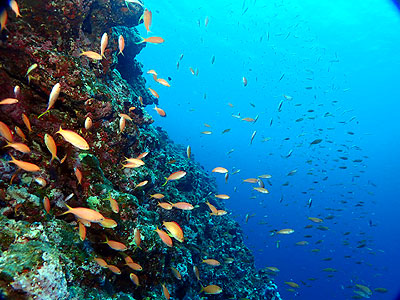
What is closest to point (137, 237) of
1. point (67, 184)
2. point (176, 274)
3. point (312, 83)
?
point (67, 184)

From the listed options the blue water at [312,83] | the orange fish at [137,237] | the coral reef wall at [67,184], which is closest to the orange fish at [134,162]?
the coral reef wall at [67,184]

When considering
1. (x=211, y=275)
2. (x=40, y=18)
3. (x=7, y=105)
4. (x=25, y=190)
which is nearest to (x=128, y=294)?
(x=25, y=190)

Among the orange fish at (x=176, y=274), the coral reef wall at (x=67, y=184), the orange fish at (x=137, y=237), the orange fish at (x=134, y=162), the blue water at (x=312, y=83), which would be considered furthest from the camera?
the blue water at (x=312, y=83)

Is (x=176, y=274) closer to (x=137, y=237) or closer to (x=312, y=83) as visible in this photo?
(x=137, y=237)

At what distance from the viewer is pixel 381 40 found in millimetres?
32844

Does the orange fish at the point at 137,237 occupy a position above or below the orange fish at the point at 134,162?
below

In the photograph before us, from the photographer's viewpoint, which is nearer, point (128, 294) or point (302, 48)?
point (128, 294)

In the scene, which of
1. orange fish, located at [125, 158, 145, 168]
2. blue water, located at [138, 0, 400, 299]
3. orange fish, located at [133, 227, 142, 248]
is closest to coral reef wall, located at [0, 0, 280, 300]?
orange fish, located at [133, 227, 142, 248]

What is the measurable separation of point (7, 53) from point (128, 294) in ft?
16.1

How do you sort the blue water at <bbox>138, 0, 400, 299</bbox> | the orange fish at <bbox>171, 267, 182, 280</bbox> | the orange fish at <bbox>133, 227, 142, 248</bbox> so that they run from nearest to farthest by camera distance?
the orange fish at <bbox>133, 227, 142, 248</bbox>
the orange fish at <bbox>171, 267, 182, 280</bbox>
the blue water at <bbox>138, 0, 400, 299</bbox>

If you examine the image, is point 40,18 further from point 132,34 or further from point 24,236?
point 132,34

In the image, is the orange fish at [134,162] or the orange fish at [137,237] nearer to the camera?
the orange fish at [137,237]

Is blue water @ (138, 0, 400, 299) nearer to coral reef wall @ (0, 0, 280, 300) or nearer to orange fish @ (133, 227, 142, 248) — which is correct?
coral reef wall @ (0, 0, 280, 300)

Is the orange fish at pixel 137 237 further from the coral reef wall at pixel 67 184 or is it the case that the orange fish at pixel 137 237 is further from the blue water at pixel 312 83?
the blue water at pixel 312 83
